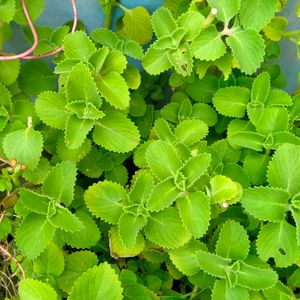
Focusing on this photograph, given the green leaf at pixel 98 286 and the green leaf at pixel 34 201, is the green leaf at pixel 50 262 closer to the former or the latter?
the green leaf at pixel 34 201

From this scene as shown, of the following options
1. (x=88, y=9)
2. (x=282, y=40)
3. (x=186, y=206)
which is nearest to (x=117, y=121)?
(x=186, y=206)

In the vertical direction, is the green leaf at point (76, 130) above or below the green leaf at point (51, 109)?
below

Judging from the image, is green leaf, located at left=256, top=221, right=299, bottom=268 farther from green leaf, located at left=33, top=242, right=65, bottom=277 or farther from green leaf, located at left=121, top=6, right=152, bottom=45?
green leaf, located at left=121, top=6, right=152, bottom=45

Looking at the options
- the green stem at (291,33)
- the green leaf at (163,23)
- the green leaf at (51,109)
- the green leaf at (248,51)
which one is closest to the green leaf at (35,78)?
the green leaf at (51,109)

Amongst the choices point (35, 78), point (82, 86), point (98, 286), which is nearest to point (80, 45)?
point (82, 86)

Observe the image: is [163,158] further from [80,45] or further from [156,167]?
[80,45]

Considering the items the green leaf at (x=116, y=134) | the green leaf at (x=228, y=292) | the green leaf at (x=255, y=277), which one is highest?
the green leaf at (x=116, y=134)

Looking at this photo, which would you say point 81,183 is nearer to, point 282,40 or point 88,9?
point 88,9
